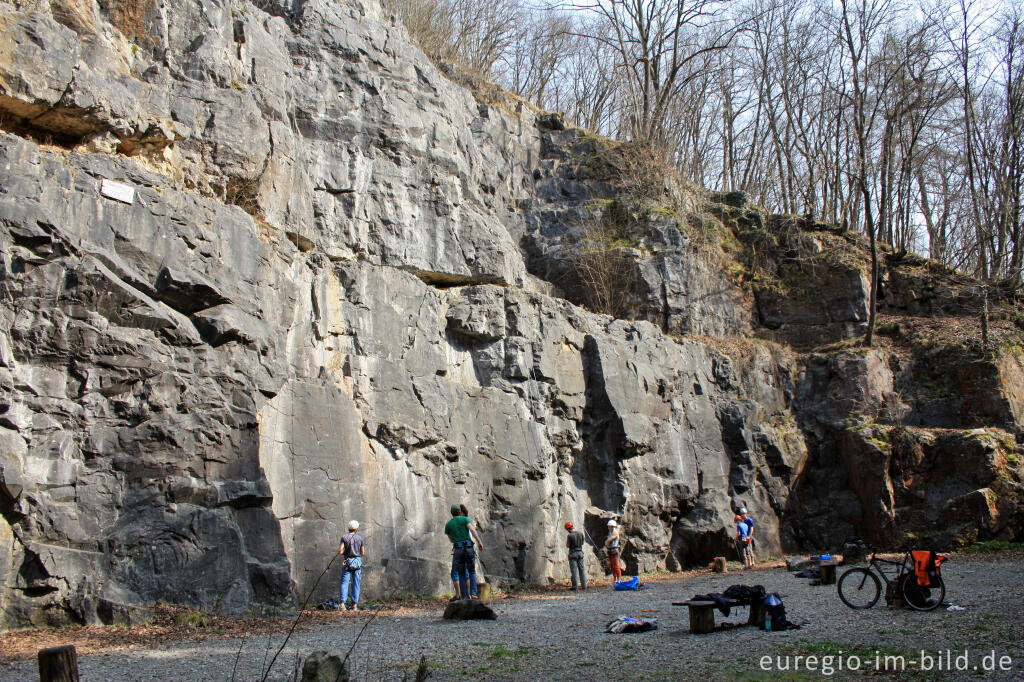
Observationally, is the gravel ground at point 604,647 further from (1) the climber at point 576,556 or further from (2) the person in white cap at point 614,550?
(2) the person in white cap at point 614,550

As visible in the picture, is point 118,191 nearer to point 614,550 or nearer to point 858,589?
point 614,550

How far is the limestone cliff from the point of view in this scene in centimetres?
1103

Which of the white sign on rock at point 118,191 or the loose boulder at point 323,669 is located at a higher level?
the white sign on rock at point 118,191

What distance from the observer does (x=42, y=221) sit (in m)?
11.0

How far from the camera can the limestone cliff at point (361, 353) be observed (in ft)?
36.2

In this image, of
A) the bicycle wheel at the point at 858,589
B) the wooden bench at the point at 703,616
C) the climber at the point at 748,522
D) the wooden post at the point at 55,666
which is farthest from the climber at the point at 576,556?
the wooden post at the point at 55,666

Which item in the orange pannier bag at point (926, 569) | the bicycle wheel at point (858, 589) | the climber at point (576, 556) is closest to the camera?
the orange pannier bag at point (926, 569)

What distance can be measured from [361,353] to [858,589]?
9.40m

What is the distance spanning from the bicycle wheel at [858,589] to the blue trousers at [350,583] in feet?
23.0

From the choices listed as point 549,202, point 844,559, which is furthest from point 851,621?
point 549,202

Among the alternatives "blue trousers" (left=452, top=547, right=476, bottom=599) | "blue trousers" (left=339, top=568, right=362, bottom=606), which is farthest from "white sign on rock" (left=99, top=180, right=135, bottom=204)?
"blue trousers" (left=452, top=547, right=476, bottom=599)

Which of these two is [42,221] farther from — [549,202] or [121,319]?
[549,202]

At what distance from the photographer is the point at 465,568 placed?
1259cm

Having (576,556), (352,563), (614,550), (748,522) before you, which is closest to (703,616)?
(352,563)
